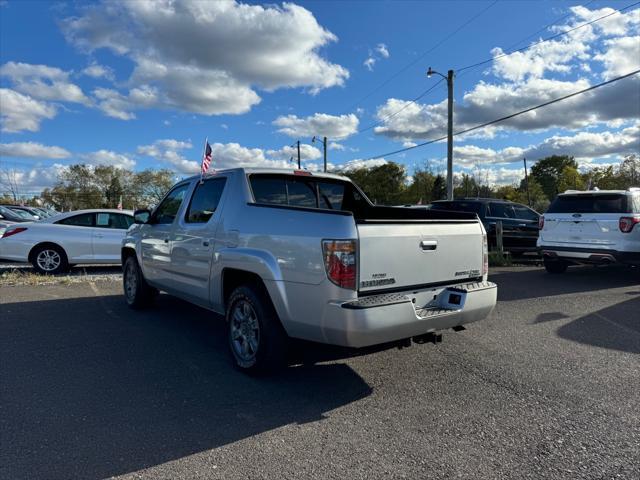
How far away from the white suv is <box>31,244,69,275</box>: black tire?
10.6 m

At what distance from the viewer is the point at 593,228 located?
8930 millimetres

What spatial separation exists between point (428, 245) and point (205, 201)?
99.5 inches

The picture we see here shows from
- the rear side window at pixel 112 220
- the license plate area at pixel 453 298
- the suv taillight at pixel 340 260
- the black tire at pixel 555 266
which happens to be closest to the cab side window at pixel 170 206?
the suv taillight at pixel 340 260

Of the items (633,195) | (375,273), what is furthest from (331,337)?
(633,195)

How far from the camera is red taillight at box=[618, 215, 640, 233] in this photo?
27.7 feet

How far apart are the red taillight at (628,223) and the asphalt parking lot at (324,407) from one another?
3.29 metres

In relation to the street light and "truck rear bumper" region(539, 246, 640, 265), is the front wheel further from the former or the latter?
the street light

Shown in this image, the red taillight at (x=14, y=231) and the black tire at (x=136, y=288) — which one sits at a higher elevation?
the red taillight at (x=14, y=231)

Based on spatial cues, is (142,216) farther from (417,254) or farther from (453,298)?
(453,298)

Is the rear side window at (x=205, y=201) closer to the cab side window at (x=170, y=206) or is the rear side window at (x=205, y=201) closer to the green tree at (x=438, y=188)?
the cab side window at (x=170, y=206)

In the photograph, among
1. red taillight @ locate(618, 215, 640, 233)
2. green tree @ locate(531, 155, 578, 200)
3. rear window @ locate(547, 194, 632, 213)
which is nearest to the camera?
red taillight @ locate(618, 215, 640, 233)

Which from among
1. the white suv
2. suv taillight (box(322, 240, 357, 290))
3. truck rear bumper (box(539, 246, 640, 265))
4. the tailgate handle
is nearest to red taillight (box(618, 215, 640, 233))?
the white suv

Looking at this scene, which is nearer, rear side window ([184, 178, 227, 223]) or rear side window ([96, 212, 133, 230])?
rear side window ([184, 178, 227, 223])

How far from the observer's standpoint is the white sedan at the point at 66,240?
1002cm
